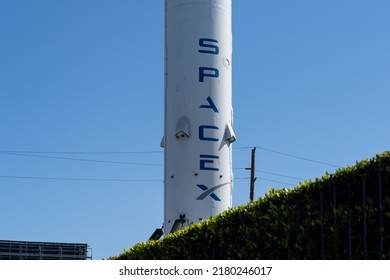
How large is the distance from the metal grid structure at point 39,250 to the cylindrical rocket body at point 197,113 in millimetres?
24318

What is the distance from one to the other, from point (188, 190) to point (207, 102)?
3.16 meters

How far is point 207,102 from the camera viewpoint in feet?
84.7

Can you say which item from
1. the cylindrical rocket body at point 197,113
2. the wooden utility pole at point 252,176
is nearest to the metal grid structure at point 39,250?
the wooden utility pole at point 252,176

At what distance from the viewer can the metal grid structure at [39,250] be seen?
48.5 meters

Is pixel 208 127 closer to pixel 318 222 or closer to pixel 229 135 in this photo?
pixel 229 135

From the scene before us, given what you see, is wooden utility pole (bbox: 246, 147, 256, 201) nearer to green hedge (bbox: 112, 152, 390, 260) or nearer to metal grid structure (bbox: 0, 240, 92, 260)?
metal grid structure (bbox: 0, 240, 92, 260)

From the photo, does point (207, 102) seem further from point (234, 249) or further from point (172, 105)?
point (234, 249)

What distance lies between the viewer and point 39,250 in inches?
1902

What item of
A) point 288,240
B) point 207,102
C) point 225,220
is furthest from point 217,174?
point 288,240

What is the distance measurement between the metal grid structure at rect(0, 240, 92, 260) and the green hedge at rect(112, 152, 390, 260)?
35403 millimetres

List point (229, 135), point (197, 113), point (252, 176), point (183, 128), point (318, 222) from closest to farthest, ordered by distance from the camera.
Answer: point (318, 222)
point (183, 128)
point (197, 113)
point (229, 135)
point (252, 176)

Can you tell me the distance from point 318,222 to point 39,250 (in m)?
39.0

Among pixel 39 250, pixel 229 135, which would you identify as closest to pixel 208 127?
pixel 229 135

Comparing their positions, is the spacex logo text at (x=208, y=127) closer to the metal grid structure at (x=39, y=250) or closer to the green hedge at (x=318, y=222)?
the green hedge at (x=318, y=222)
